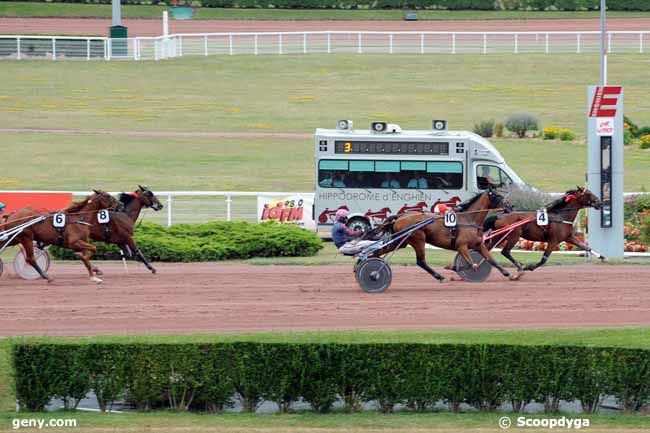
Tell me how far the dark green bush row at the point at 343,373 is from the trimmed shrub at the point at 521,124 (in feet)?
88.9

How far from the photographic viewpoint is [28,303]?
1736cm

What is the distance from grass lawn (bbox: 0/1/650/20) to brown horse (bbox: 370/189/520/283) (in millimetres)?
40719

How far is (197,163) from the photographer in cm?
3500

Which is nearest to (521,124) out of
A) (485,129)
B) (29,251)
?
(485,129)

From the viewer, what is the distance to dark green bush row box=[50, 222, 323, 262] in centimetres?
2209

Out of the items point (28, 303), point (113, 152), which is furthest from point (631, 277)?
point (113, 152)

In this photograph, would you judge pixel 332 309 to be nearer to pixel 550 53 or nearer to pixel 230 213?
pixel 230 213

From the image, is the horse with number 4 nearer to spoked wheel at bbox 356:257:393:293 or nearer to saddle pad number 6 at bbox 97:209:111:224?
spoked wheel at bbox 356:257:393:293

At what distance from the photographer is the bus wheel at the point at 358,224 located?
83.4 feet

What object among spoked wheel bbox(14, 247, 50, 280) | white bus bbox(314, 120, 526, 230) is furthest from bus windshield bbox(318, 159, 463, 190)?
spoked wheel bbox(14, 247, 50, 280)

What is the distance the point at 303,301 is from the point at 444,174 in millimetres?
8990

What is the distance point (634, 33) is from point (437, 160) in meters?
27.3

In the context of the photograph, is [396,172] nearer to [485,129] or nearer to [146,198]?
[146,198]

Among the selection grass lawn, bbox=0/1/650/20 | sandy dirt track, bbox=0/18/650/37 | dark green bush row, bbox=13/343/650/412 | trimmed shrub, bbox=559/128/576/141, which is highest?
grass lawn, bbox=0/1/650/20
